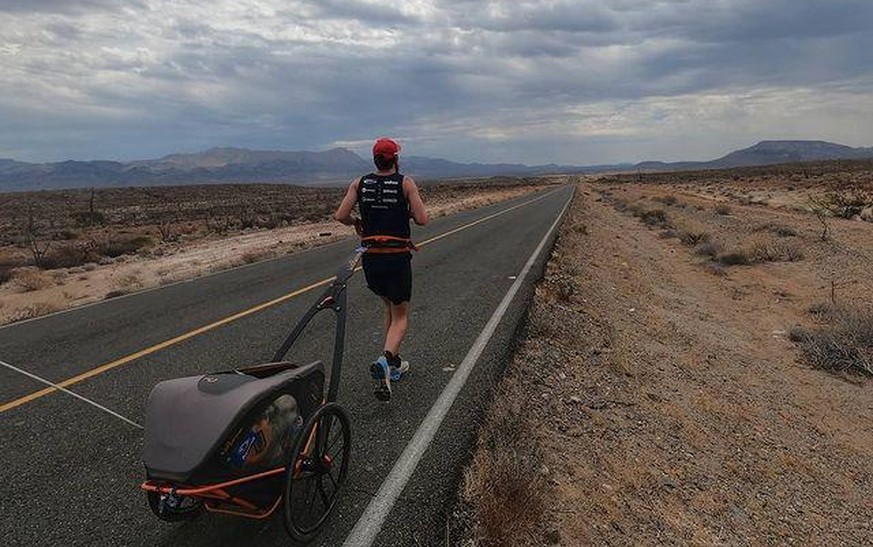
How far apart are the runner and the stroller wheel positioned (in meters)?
2.23

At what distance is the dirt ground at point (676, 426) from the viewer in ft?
13.6

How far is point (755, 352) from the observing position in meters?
9.01

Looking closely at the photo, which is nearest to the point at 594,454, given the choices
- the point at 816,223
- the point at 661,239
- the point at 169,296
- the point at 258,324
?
the point at 258,324

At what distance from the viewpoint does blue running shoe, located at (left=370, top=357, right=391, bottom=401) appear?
5.16 meters

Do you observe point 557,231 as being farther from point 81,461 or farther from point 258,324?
point 81,461

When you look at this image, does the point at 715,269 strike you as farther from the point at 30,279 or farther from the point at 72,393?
the point at 30,279

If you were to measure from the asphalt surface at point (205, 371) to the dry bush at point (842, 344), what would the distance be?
13.4 ft

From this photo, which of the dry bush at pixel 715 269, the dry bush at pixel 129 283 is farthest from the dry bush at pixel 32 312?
the dry bush at pixel 715 269

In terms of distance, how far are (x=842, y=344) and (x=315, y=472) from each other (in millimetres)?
8149

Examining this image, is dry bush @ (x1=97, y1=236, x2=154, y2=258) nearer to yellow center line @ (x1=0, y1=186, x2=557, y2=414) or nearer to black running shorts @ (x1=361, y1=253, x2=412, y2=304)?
yellow center line @ (x1=0, y1=186, x2=557, y2=414)

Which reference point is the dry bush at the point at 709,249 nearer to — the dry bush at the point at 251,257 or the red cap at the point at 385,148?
the dry bush at the point at 251,257

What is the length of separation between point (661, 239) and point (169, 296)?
57.8ft

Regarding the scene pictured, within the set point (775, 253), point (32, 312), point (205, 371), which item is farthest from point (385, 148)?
point (775, 253)

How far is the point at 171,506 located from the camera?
301cm
